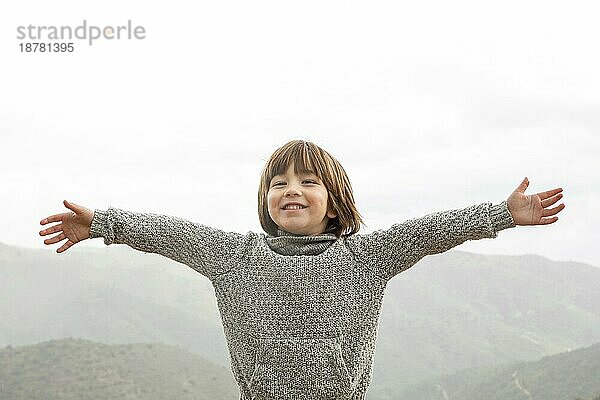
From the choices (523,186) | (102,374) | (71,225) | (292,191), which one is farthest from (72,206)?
(102,374)

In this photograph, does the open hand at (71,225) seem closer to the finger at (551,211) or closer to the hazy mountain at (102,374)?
the finger at (551,211)

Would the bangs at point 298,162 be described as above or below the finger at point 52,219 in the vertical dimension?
above

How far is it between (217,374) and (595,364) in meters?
16.5

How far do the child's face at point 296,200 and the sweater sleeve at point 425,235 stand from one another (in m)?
0.14

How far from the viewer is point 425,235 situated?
91.7 inches

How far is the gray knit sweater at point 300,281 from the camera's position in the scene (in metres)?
2.29

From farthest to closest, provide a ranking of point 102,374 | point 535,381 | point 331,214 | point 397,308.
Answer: point 397,308
point 535,381
point 102,374
point 331,214

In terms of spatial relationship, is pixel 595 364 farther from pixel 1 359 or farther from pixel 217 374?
pixel 1 359

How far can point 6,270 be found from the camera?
75.0 meters

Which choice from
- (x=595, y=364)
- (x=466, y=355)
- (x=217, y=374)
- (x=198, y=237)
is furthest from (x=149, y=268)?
(x=198, y=237)

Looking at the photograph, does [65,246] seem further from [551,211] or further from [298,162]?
[551,211]

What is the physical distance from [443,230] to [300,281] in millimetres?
422

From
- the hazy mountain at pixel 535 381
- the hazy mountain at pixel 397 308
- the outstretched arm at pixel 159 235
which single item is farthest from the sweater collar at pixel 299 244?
the hazy mountain at pixel 397 308

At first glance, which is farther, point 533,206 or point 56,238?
point 56,238
